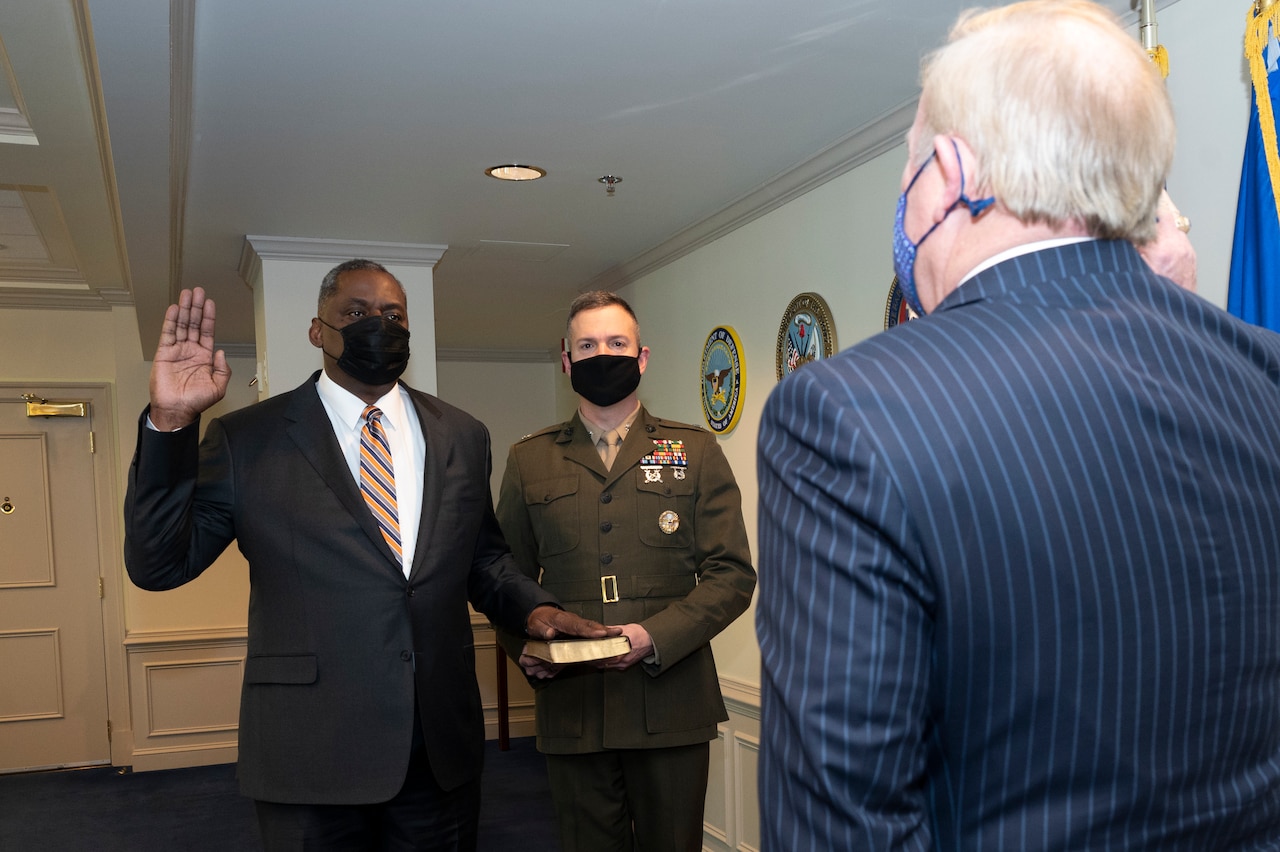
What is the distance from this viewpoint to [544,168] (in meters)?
2.94

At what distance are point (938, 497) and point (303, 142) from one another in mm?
2479

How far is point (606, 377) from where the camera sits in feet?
Result: 7.75

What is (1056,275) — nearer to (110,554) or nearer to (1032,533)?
(1032,533)

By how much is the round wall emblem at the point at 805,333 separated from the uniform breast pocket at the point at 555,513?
97 centimetres

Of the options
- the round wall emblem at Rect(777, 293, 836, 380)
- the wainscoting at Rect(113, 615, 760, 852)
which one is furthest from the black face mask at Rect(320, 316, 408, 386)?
the wainscoting at Rect(113, 615, 760, 852)

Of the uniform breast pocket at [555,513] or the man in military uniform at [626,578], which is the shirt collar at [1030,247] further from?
the uniform breast pocket at [555,513]

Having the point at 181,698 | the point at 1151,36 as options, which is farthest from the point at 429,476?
the point at 181,698

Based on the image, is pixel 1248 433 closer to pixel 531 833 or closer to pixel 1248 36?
pixel 1248 36

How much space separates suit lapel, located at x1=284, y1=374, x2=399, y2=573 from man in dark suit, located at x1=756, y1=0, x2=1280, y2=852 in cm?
121

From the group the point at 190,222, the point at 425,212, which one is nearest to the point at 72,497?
the point at 190,222

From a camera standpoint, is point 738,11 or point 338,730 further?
point 738,11

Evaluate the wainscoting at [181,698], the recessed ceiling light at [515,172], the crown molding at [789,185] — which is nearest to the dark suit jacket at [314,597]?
Result: the recessed ceiling light at [515,172]

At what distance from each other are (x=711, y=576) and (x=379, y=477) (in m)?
0.86

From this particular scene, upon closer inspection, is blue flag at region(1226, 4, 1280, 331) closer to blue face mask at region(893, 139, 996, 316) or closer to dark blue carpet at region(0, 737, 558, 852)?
blue face mask at region(893, 139, 996, 316)
